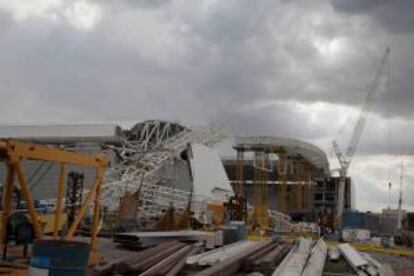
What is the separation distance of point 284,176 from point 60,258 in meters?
83.1

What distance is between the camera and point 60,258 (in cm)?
920

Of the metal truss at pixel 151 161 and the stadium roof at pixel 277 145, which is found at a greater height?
A: the stadium roof at pixel 277 145

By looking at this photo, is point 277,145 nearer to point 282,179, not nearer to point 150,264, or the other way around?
point 282,179

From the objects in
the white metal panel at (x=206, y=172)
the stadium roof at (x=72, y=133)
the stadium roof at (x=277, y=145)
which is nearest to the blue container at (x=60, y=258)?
the white metal panel at (x=206, y=172)

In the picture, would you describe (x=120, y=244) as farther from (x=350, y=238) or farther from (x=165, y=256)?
(x=350, y=238)

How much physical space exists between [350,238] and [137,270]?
27209 millimetres

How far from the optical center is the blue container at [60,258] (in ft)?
30.1

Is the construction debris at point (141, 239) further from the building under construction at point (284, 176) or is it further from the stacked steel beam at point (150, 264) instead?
the building under construction at point (284, 176)

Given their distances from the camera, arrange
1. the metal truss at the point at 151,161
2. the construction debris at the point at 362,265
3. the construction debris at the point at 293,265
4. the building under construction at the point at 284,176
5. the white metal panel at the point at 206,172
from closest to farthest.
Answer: the construction debris at the point at 293,265
the construction debris at the point at 362,265
the metal truss at the point at 151,161
the white metal panel at the point at 206,172
the building under construction at the point at 284,176

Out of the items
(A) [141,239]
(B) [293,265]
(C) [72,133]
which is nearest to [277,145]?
(C) [72,133]

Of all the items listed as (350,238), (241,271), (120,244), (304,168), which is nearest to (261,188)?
(304,168)

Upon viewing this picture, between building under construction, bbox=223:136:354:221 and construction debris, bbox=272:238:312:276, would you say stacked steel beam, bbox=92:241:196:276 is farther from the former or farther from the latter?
building under construction, bbox=223:136:354:221

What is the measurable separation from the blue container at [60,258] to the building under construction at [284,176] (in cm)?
7074

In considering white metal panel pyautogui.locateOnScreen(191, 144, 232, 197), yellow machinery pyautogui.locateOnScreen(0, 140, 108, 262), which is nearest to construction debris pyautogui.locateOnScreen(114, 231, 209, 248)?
yellow machinery pyautogui.locateOnScreen(0, 140, 108, 262)
